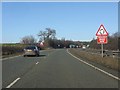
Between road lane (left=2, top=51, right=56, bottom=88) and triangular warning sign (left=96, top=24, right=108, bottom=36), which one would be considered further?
triangular warning sign (left=96, top=24, right=108, bottom=36)

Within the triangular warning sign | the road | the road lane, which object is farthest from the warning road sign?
the road

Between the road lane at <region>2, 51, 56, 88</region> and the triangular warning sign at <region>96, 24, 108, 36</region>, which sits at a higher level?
the triangular warning sign at <region>96, 24, 108, 36</region>

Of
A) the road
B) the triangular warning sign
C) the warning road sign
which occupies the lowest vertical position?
the road

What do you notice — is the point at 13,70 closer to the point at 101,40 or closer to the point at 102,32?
the point at 101,40

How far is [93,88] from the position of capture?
39.6 ft

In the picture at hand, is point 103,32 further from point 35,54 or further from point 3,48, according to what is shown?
point 3,48

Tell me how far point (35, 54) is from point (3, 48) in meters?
14.6

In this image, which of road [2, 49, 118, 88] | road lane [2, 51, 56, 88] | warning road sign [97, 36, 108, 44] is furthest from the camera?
warning road sign [97, 36, 108, 44]

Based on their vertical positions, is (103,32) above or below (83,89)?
above

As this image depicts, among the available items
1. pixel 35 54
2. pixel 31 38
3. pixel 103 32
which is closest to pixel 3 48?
pixel 35 54

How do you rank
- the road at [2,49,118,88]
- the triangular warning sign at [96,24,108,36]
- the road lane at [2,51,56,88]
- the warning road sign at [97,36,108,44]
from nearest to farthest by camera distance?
the road at [2,49,118,88] < the road lane at [2,51,56,88] < the warning road sign at [97,36,108,44] < the triangular warning sign at [96,24,108,36]

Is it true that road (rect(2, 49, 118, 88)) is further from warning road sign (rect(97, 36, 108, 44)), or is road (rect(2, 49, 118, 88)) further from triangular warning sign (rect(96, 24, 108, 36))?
triangular warning sign (rect(96, 24, 108, 36))

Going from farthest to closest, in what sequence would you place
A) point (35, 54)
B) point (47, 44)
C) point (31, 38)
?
point (31, 38)
point (47, 44)
point (35, 54)

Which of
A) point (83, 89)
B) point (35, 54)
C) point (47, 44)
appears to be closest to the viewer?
point (83, 89)
